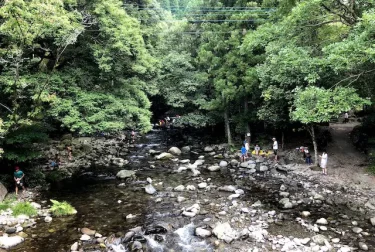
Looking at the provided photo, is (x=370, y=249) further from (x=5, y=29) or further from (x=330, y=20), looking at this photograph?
(x=5, y=29)

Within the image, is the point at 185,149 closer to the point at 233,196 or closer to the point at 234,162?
the point at 234,162

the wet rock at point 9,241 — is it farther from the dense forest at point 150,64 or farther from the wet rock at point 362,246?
the wet rock at point 362,246

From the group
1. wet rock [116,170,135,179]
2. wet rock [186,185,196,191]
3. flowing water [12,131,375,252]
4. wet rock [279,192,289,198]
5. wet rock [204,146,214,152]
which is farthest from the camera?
wet rock [204,146,214,152]

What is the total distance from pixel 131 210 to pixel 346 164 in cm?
1370

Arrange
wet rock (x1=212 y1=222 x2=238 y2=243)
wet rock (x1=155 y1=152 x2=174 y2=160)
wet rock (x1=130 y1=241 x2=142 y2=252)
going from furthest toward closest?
wet rock (x1=155 y1=152 x2=174 y2=160)
wet rock (x1=212 y1=222 x2=238 y2=243)
wet rock (x1=130 y1=241 x2=142 y2=252)

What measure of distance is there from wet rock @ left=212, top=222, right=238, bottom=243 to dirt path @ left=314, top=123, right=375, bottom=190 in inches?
323

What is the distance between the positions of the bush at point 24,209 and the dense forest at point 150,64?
3341 millimetres

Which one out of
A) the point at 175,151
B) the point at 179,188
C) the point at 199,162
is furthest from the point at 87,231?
the point at 175,151

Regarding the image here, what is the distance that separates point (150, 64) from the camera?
24.2 metres

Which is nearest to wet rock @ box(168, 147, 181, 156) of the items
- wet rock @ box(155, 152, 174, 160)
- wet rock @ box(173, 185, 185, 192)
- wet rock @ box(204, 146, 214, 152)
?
wet rock @ box(155, 152, 174, 160)

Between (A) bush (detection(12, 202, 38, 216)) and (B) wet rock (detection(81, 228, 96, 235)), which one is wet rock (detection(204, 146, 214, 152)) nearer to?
(B) wet rock (detection(81, 228, 96, 235))

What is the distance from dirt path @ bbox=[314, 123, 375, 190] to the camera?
1692cm

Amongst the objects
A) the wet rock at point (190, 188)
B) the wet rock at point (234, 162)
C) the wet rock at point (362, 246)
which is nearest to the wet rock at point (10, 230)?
the wet rock at point (190, 188)

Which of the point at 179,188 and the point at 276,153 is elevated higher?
the point at 276,153
